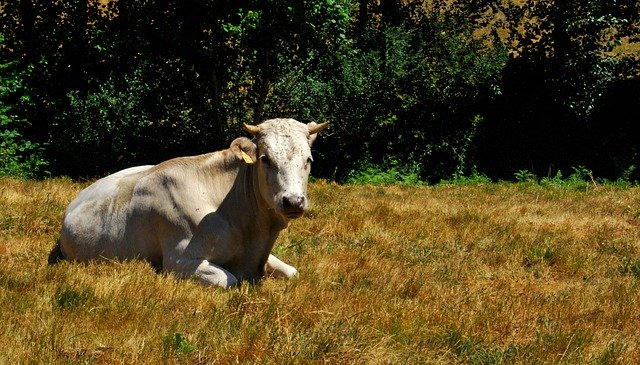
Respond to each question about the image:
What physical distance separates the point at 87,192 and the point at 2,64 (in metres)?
11.9

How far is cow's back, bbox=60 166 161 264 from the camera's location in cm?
811

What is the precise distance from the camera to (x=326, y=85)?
2092 cm

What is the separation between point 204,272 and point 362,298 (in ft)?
4.63

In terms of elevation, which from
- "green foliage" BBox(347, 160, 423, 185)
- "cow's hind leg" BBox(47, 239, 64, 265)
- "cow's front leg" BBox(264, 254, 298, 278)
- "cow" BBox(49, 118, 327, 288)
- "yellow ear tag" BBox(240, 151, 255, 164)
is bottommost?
"green foliage" BBox(347, 160, 423, 185)

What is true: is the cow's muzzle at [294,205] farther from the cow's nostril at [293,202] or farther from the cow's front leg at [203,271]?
the cow's front leg at [203,271]

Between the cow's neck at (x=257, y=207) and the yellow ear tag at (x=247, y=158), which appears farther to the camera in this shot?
the cow's neck at (x=257, y=207)

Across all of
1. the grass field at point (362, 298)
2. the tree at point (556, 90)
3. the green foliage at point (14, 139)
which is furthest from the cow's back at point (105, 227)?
the tree at point (556, 90)

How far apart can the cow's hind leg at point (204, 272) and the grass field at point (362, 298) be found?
0.68 feet

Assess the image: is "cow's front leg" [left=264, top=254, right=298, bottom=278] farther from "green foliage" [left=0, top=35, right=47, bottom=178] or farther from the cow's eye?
"green foliage" [left=0, top=35, right=47, bottom=178]

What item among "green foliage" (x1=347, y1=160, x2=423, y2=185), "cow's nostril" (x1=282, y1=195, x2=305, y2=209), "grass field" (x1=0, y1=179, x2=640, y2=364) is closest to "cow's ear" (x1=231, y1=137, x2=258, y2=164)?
"cow's nostril" (x1=282, y1=195, x2=305, y2=209)

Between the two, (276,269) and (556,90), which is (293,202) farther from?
(556,90)

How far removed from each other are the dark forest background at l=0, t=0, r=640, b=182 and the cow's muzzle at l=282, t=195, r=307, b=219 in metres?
10.4

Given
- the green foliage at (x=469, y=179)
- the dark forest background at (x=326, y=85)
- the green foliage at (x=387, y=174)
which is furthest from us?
the green foliage at (x=387, y=174)

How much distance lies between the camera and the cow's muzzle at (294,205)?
6922mm
